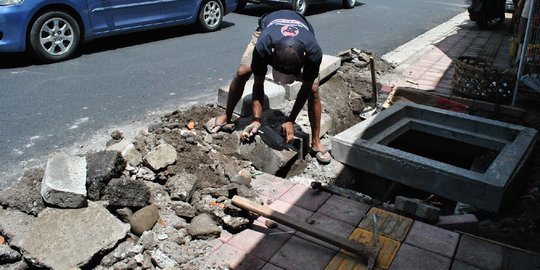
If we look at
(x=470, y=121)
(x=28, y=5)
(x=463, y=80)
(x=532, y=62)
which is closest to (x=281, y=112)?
(x=470, y=121)

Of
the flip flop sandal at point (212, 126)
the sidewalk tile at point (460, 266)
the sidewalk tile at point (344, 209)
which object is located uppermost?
the flip flop sandal at point (212, 126)

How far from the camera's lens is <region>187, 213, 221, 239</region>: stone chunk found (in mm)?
2977

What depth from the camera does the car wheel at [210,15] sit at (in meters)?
8.85

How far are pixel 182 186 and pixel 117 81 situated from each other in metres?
3.05

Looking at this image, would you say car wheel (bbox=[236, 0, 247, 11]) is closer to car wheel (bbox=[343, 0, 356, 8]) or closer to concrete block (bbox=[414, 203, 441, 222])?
car wheel (bbox=[343, 0, 356, 8])

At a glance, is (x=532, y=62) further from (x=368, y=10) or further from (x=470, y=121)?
(x=368, y=10)

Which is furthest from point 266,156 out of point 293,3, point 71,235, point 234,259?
point 293,3

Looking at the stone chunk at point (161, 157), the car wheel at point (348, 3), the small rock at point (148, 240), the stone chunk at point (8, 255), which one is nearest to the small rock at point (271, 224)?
the small rock at point (148, 240)

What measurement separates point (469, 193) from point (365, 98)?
8.18 feet

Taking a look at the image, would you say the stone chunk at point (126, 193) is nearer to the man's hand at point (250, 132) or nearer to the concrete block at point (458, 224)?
the man's hand at point (250, 132)

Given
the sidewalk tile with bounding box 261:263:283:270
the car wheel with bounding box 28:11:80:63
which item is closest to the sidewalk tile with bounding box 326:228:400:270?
the sidewalk tile with bounding box 261:263:283:270

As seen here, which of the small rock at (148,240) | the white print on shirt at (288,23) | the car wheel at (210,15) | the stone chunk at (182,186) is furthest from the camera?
the car wheel at (210,15)

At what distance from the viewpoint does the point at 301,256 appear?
2.86 metres

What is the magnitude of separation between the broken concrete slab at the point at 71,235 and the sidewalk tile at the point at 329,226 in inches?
47.1
